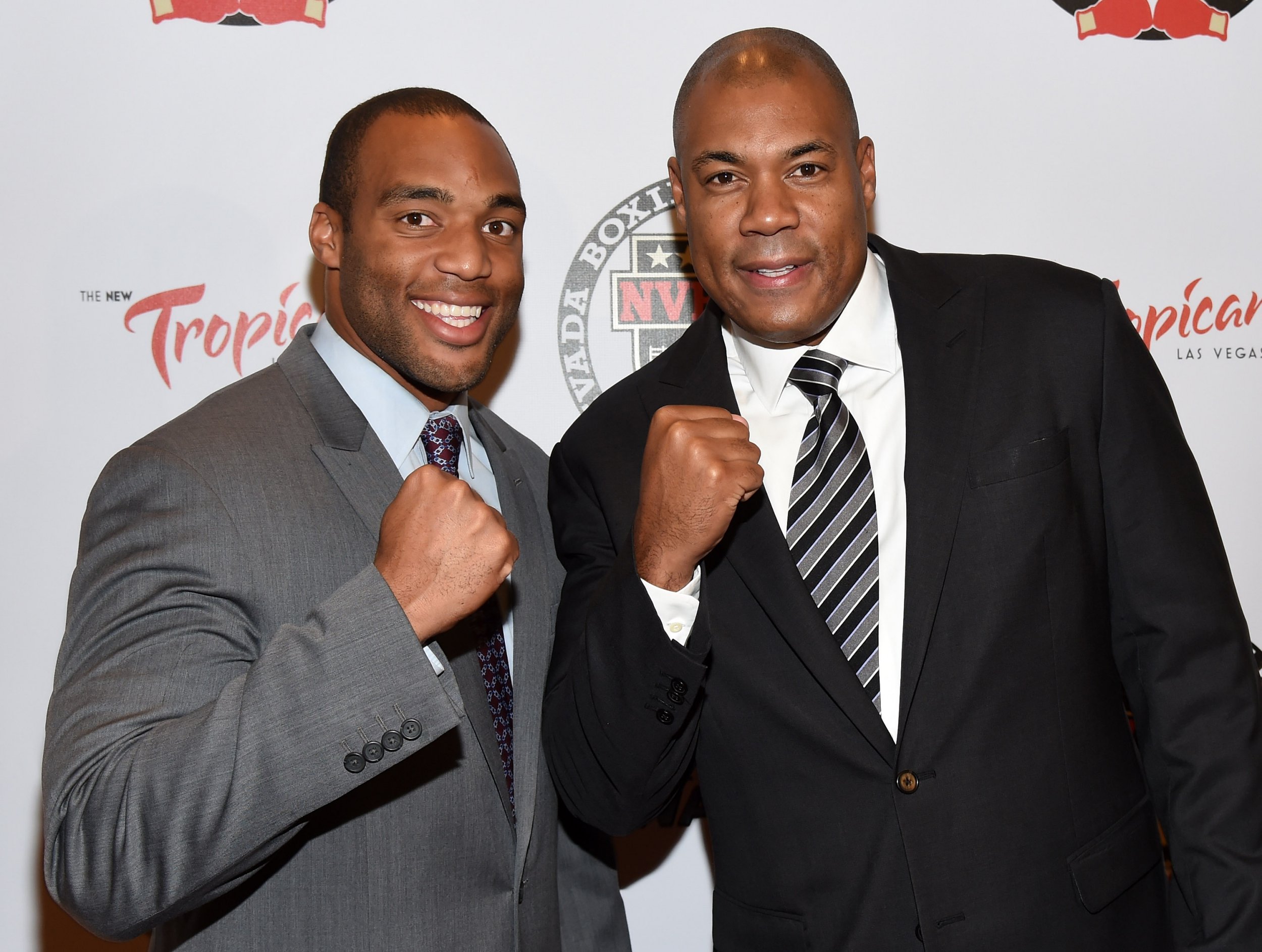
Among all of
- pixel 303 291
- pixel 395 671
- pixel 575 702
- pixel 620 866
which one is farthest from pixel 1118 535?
pixel 303 291

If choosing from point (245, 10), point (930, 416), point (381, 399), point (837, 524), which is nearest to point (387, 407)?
point (381, 399)

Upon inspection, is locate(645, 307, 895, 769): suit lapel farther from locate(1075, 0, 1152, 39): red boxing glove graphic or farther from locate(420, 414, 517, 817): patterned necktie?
locate(1075, 0, 1152, 39): red boxing glove graphic

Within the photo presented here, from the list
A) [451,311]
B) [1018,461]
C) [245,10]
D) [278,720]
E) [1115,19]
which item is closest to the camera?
[278,720]

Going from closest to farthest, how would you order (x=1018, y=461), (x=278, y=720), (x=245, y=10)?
(x=278, y=720) < (x=1018, y=461) < (x=245, y=10)

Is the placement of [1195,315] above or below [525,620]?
above

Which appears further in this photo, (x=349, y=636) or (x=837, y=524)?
(x=837, y=524)

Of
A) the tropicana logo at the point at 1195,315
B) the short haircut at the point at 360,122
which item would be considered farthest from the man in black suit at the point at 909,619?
the tropicana logo at the point at 1195,315

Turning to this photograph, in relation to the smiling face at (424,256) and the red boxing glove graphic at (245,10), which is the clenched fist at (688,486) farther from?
the red boxing glove graphic at (245,10)

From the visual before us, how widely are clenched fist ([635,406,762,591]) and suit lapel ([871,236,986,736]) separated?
0.84 feet

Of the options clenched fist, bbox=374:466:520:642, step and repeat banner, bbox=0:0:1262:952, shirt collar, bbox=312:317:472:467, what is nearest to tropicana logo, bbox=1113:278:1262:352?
step and repeat banner, bbox=0:0:1262:952

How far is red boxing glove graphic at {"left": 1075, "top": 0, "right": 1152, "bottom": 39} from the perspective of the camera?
2463 millimetres

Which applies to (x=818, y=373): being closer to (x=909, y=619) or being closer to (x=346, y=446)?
(x=909, y=619)

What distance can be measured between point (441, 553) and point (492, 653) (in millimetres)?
400

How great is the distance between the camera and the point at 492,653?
170 cm
